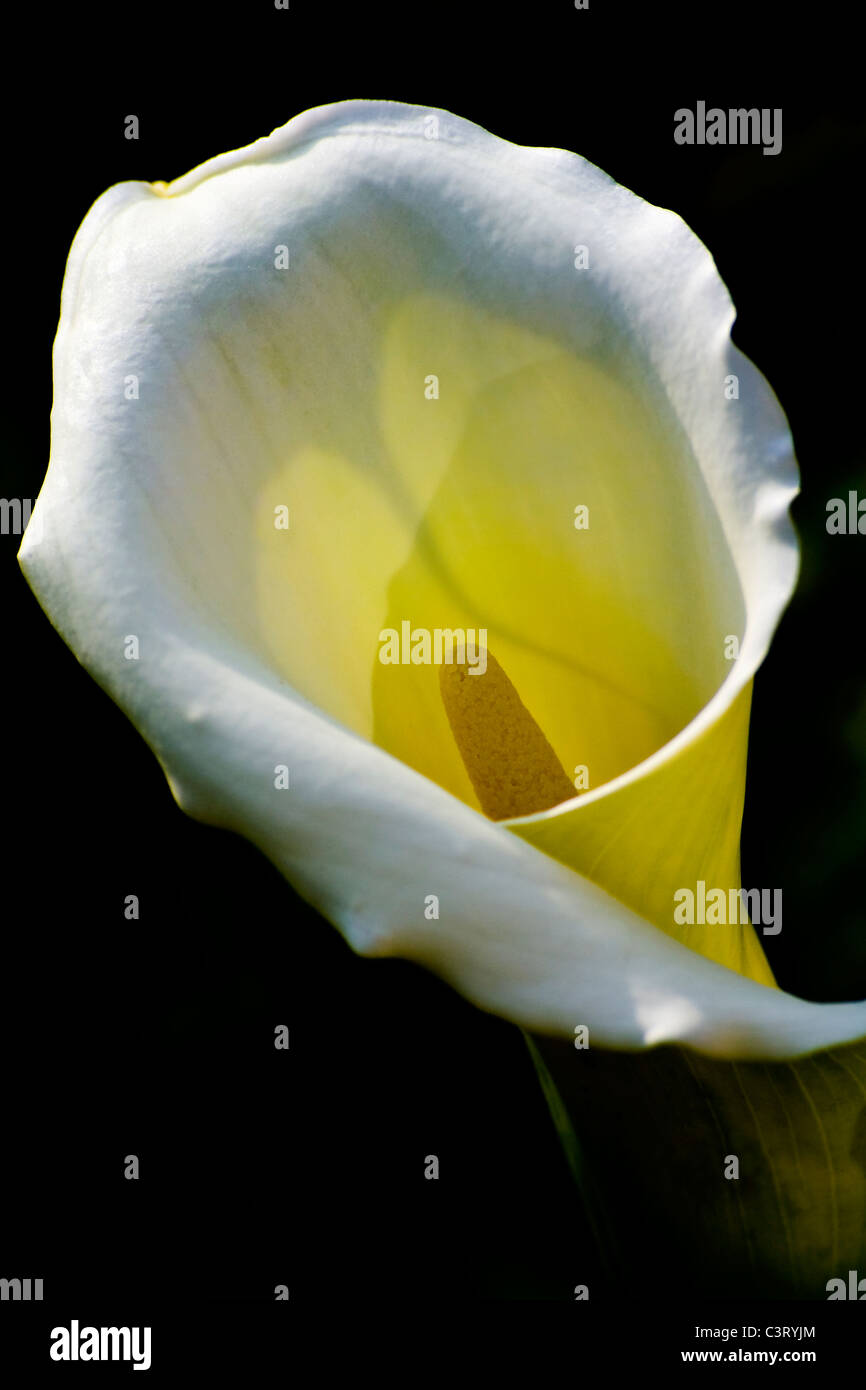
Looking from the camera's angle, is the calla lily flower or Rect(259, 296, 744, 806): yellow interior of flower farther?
Rect(259, 296, 744, 806): yellow interior of flower

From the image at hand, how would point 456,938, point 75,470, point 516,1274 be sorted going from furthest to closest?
point 516,1274 < point 75,470 < point 456,938

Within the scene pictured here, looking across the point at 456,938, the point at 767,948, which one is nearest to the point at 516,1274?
the point at 767,948

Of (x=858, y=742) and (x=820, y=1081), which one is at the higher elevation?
(x=858, y=742)

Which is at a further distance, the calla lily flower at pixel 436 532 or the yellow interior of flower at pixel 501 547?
the yellow interior of flower at pixel 501 547

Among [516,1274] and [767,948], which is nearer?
[516,1274]

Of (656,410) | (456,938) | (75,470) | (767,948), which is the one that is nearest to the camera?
(456,938)

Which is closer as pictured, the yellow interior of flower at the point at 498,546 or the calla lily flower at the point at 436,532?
the calla lily flower at the point at 436,532

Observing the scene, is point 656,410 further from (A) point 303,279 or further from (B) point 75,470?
(B) point 75,470

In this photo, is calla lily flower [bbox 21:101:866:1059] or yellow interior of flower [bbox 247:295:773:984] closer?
calla lily flower [bbox 21:101:866:1059]
